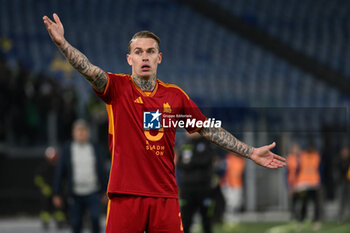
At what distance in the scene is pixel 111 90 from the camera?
3.94m

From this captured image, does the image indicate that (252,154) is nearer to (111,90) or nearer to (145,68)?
(145,68)

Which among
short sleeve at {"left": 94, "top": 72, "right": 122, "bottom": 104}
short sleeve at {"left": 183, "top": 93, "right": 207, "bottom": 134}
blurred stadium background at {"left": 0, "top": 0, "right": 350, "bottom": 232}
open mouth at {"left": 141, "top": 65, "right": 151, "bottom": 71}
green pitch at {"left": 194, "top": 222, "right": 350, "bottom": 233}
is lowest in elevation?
green pitch at {"left": 194, "top": 222, "right": 350, "bottom": 233}

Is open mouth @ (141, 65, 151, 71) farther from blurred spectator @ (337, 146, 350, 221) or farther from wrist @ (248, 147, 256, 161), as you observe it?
blurred spectator @ (337, 146, 350, 221)

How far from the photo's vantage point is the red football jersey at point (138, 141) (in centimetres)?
391

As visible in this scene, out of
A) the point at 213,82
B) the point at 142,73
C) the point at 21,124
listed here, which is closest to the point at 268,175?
the point at 213,82

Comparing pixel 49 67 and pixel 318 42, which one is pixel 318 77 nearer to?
pixel 318 42

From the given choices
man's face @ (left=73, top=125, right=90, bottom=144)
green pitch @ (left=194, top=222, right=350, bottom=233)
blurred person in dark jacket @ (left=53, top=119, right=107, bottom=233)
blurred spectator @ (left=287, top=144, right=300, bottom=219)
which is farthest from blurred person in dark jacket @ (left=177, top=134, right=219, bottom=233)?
blurred spectator @ (left=287, top=144, right=300, bottom=219)

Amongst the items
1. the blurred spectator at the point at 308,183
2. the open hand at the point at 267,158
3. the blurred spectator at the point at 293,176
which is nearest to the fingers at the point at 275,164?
the open hand at the point at 267,158

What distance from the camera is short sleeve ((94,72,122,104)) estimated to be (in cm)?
391

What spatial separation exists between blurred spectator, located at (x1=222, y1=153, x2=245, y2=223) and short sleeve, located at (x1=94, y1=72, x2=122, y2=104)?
1135 cm

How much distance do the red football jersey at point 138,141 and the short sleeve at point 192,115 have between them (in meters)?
0.15

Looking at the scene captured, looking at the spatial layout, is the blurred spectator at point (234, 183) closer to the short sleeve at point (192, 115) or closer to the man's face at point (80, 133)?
the man's face at point (80, 133)

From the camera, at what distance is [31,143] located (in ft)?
52.4

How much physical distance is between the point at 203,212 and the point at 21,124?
→ 7.34 metres
